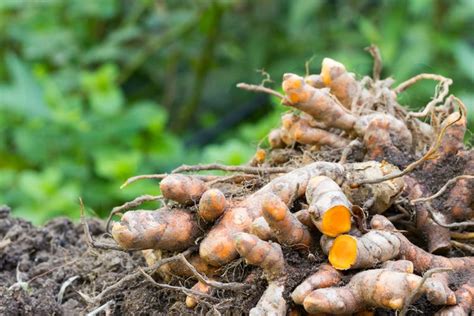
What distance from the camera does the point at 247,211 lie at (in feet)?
3.97

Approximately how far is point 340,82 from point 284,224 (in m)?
0.44

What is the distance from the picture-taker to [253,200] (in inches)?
48.3

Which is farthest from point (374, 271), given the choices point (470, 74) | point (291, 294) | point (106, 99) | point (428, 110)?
point (106, 99)

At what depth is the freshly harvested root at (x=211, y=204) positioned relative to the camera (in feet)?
3.84

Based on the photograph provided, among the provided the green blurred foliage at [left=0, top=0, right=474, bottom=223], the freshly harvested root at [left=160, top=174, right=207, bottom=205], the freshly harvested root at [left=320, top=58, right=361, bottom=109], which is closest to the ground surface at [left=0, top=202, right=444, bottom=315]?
the freshly harvested root at [left=160, top=174, right=207, bottom=205]

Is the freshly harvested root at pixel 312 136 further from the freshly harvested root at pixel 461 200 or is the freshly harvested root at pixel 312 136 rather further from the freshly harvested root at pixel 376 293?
the freshly harvested root at pixel 376 293

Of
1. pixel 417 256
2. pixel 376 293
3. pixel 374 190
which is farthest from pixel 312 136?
pixel 376 293

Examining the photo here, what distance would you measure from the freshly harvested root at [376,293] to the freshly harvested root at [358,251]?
0.03 m

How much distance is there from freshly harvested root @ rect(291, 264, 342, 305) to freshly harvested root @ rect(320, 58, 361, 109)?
0.44 meters

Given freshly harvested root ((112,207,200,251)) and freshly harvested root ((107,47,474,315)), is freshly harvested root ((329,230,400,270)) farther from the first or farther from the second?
freshly harvested root ((112,207,200,251))

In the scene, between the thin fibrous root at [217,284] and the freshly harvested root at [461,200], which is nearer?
the thin fibrous root at [217,284]

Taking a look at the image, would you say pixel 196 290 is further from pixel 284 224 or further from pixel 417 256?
pixel 417 256

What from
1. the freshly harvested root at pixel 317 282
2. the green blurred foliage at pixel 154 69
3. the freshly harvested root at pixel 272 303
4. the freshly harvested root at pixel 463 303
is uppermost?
the freshly harvested root at pixel 317 282

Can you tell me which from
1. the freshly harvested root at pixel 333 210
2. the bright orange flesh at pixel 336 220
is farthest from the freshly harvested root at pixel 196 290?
the bright orange flesh at pixel 336 220
